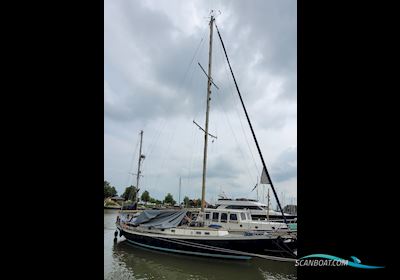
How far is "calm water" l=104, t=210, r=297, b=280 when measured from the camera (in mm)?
12812

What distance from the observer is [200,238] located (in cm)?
1506

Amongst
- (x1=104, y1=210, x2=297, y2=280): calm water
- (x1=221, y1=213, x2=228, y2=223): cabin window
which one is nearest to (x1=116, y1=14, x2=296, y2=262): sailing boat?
(x1=221, y1=213, x2=228, y2=223): cabin window

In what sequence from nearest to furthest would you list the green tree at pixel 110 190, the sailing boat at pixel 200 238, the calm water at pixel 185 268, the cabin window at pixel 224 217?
the calm water at pixel 185 268, the sailing boat at pixel 200 238, the cabin window at pixel 224 217, the green tree at pixel 110 190

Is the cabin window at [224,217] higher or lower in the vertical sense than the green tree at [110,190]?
higher

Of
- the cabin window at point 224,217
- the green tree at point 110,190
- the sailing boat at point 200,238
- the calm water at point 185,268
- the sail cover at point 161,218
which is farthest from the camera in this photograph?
the green tree at point 110,190

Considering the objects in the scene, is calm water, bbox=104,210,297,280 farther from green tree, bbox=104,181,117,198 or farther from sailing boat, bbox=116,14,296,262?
green tree, bbox=104,181,117,198

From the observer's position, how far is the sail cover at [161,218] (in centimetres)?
1687

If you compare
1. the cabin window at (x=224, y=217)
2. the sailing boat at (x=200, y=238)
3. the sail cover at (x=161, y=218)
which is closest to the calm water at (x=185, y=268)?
the sailing boat at (x=200, y=238)

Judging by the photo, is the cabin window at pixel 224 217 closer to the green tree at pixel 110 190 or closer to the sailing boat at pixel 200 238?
the sailing boat at pixel 200 238

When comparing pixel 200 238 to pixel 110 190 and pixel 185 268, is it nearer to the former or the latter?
pixel 185 268
